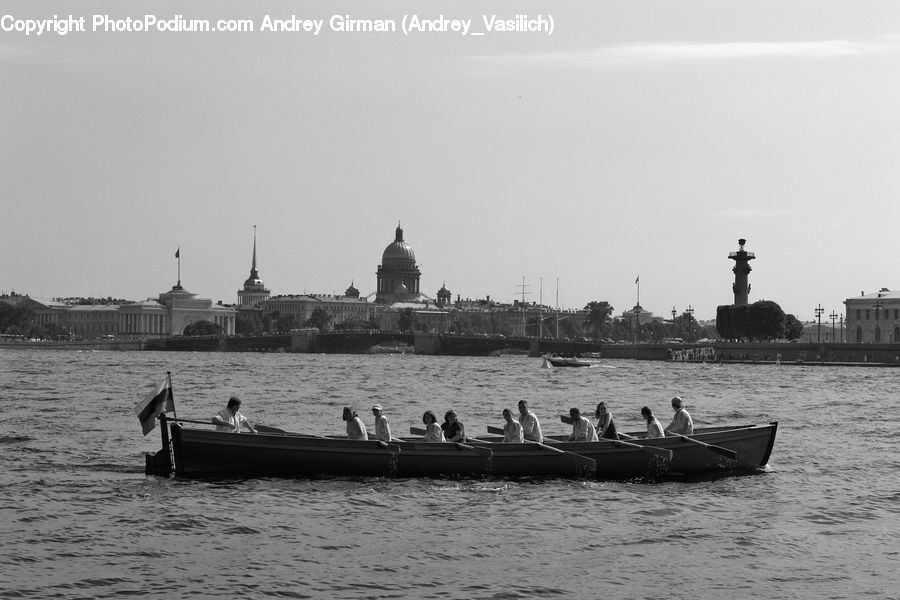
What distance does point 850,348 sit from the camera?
423 feet

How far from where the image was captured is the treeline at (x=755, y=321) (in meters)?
141

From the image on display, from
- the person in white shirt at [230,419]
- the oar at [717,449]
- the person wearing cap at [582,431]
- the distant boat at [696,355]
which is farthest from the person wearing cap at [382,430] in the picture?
the distant boat at [696,355]

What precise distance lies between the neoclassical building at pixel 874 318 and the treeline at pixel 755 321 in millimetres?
17113

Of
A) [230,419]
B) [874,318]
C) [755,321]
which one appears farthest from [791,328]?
[230,419]

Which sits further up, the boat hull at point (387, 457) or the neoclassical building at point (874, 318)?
the neoclassical building at point (874, 318)

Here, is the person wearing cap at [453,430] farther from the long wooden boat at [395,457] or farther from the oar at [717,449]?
the oar at [717,449]

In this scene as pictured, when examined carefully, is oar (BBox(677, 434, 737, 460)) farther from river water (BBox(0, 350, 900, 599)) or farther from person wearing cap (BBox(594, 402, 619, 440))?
person wearing cap (BBox(594, 402, 619, 440))

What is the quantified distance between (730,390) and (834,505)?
48111 mm

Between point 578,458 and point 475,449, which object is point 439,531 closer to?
point 475,449

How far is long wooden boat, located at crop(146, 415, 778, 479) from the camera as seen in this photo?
27.5 m

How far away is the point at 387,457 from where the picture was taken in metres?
28.1

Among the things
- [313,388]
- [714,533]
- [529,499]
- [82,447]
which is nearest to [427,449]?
[529,499]

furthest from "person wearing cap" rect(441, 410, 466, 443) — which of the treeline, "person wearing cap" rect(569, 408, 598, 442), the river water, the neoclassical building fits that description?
the neoclassical building

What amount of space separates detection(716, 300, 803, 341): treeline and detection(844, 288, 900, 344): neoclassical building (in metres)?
17.1
